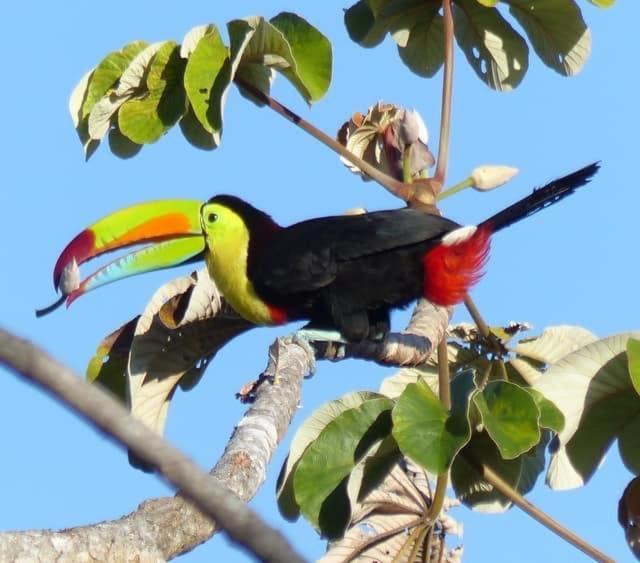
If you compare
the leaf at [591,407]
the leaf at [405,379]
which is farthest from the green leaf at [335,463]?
the leaf at [405,379]

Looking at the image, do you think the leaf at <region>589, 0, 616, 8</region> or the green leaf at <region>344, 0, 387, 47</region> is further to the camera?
the green leaf at <region>344, 0, 387, 47</region>

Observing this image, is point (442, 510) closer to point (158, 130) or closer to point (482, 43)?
point (158, 130)

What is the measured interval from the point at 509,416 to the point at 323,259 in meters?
1.57

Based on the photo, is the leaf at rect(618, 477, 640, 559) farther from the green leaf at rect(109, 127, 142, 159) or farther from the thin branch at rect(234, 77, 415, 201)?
the green leaf at rect(109, 127, 142, 159)

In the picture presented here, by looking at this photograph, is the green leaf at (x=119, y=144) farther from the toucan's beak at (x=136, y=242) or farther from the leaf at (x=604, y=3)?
the leaf at (x=604, y=3)

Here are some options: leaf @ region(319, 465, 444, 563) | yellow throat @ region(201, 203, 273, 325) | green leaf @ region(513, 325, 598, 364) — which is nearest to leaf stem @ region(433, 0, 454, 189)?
green leaf @ region(513, 325, 598, 364)

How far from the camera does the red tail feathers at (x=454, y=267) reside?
4.25m

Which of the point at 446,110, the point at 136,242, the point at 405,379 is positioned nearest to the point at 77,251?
the point at 136,242

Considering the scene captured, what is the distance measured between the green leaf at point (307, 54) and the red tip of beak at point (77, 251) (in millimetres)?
1000

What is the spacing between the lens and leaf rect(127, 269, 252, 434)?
3.52 m

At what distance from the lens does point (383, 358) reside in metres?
3.71

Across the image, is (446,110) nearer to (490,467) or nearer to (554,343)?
(554,343)

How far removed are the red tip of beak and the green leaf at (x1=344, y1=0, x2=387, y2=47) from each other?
1.39m

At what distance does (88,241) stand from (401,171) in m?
1.25
